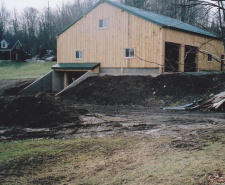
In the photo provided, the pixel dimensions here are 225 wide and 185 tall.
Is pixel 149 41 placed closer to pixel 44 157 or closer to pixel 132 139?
pixel 132 139

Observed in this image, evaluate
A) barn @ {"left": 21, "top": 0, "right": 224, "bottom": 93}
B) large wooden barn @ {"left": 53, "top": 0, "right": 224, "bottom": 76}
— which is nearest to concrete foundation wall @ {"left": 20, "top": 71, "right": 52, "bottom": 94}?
barn @ {"left": 21, "top": 0, "right": 224, "bottom": 93}

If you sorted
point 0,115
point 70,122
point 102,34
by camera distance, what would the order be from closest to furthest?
1. point 70,122
2. point 0,115
3. point 102,34

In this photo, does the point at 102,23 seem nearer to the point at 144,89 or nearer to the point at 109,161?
the point at 144,89

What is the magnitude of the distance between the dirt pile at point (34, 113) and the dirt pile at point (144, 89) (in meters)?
6.13

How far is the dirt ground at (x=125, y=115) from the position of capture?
10.8m

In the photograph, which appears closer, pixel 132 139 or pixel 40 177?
pixel 40 177

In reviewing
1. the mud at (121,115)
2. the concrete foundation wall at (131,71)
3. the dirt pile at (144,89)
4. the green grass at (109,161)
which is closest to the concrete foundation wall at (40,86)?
the dirt pile at (144,89)

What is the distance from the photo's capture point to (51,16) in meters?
77.8

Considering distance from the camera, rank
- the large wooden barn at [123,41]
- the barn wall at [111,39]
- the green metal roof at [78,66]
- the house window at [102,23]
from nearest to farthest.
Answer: the large wooden barn at [123,41] → the barn wall at [111,39] → the green metal roof at [78,66] → the house window at [102,23]

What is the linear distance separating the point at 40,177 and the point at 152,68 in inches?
694

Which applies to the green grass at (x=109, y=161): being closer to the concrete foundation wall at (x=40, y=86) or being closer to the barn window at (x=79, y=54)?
the concrete foundation wall at (x=40, y=86)

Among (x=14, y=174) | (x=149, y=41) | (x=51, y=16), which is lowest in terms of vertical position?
(x=14, y=174)

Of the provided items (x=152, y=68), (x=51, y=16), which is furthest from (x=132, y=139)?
(x=51, y=16)

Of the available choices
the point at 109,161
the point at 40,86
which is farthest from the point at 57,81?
the point at 109,161
